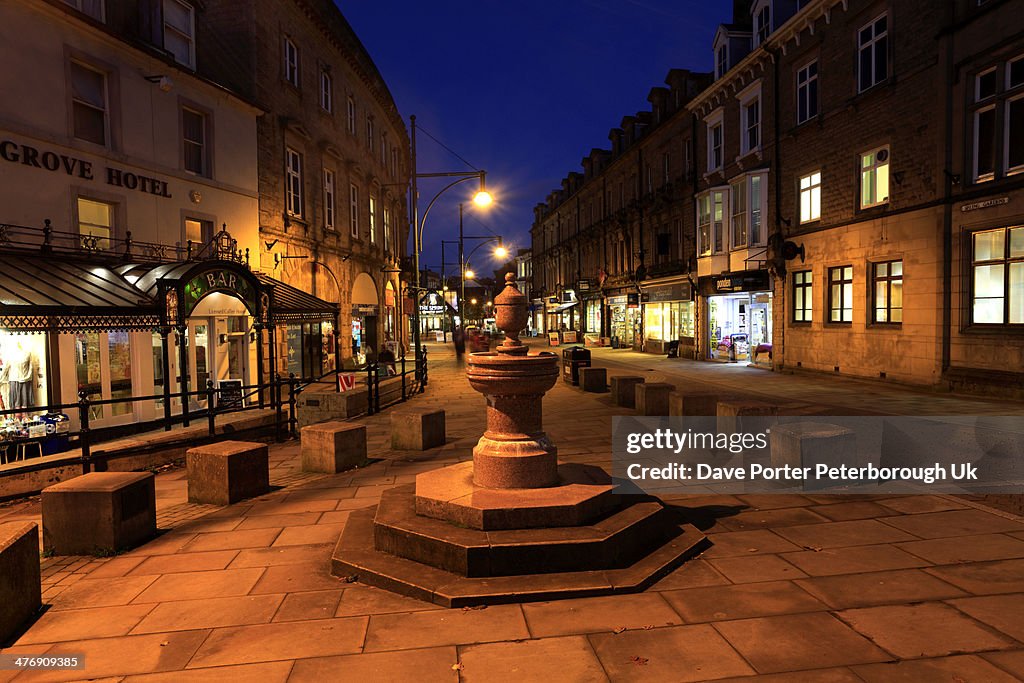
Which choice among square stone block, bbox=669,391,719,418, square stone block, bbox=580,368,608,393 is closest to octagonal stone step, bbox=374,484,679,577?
square stone block, bbox=669,391,719,418

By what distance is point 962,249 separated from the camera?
560 inches

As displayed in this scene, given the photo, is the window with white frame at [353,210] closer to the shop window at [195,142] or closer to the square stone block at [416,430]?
the shop window at [195,142]

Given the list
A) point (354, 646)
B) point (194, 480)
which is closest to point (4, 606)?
point (354, 646)

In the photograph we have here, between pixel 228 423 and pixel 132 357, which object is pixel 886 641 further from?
pixel 132 357

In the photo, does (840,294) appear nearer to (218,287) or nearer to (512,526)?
(512,526)

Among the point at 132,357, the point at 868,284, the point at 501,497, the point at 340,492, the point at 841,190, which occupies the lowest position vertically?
the point at 340,492

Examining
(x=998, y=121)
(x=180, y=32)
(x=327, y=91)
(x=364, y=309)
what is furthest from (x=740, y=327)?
(x=180, y=32)

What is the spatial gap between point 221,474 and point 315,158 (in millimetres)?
16962

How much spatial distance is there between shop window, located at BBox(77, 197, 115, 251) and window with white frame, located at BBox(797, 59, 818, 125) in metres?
20.4

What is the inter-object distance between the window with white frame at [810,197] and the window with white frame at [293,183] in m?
17.3

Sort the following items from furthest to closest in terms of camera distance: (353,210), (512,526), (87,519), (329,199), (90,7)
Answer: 1. (353,210)
2. (329,199)
3. (90,7)
4. (87,519)
5. (512,526)

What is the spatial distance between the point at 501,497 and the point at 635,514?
1.26 metres

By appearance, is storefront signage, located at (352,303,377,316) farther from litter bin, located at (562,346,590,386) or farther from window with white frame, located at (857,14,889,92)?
window with white frame, located at (857,14,889,92)

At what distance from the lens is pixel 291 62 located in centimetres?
2023
